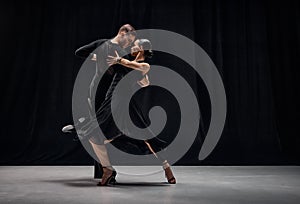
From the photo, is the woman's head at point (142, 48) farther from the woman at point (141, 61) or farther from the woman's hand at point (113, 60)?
the woman's hand at point (113, 60)

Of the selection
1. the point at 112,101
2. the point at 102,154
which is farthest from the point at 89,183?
the point at 112,101

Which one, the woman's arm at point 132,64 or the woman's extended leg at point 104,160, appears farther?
the woman's extended leg at point 104,160

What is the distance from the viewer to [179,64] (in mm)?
4977

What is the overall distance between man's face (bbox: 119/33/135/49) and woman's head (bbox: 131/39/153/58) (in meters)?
0.05

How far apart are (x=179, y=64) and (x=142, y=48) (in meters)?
2.25

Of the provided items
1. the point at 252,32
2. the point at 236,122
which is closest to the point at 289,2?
the point at 252,32

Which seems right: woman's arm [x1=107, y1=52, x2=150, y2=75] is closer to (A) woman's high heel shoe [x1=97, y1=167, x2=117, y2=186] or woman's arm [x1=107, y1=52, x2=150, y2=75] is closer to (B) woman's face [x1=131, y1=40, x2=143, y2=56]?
(B) woman's face [x1=131, y1=40, x2=143, y2=56]

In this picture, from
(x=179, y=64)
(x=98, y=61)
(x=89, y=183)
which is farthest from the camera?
(x=179, y=64)

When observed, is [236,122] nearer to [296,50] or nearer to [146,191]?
[296,50]

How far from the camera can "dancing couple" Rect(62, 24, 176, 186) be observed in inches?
105

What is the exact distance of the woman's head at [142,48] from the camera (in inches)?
109

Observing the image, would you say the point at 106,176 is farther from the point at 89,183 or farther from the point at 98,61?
the point at 98,61

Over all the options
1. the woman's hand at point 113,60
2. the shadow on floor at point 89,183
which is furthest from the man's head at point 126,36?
the shadow on floor at point 89,183

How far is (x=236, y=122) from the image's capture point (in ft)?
16.0
